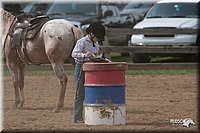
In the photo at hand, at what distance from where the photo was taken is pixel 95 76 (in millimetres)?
9820

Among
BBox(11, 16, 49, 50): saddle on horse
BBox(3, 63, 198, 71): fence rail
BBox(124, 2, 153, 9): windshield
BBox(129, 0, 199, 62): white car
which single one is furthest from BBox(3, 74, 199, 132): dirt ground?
BBox(124, 2, 153, 9): windshield

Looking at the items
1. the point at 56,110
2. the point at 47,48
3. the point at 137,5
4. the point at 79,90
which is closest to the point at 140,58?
the point at 137,5

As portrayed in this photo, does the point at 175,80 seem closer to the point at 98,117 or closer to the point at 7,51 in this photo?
the point at 7,51

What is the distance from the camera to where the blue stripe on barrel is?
982 cm

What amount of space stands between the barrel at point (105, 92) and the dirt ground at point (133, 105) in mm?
151

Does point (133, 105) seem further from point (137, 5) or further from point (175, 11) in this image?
point (137, 5)

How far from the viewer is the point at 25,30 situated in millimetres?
12844

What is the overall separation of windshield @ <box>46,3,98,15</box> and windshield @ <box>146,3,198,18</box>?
266cm

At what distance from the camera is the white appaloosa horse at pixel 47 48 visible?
1222 centimetres

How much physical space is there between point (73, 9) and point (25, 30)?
10994 mm

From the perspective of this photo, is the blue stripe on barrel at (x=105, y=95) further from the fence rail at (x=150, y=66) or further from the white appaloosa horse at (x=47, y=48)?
the fence rail at (x=150, y=66)

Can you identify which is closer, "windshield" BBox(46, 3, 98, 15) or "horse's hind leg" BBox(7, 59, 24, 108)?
"horse's hind leg" BBox(7, 59, 24, 108)

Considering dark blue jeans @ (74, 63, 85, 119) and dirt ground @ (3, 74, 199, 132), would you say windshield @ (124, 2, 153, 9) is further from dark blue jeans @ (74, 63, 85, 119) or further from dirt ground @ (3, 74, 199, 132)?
dark blue jeans @ (74, 63, 85, 119)

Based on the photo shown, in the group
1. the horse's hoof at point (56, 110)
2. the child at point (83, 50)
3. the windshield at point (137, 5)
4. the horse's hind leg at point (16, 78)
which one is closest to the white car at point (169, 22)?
the windshield at point (137, 5)
